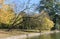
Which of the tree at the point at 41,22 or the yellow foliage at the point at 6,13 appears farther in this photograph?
the tree at the point at 41,22

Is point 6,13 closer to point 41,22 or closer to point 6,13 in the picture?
point 6,13

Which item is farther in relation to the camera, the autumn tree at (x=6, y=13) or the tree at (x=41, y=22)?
the tree at (x=41, y=22)

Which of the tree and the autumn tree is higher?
the autumn tree

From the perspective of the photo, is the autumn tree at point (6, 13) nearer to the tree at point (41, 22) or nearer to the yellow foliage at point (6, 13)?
the yellow foliage at point (6, 13)

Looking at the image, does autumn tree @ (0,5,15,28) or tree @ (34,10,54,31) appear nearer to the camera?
autumn tree @ (0,5,15,28)

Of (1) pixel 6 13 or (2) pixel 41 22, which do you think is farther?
(2) pixel 41 22

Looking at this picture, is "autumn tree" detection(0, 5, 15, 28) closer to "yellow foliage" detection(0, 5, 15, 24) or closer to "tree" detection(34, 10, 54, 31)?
"yellow foliage" detection(0, 5, 15, 24)

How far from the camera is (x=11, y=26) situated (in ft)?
192

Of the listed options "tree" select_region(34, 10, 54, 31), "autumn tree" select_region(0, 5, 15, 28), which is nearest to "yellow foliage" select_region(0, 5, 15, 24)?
"autumn tree" select_region(0, 5, 15, 28)

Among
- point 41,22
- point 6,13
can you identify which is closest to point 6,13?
point 6,13

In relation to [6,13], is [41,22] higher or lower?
lower

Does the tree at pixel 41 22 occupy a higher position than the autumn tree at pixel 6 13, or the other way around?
the autumn tree at pixel 6 13

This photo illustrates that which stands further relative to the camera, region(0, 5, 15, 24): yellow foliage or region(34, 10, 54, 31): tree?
region(34, 10, 54, 31): tree

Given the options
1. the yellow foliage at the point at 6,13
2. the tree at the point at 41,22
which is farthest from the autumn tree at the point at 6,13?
the tree at the point at 41,22
